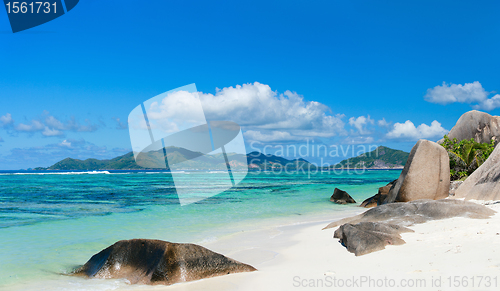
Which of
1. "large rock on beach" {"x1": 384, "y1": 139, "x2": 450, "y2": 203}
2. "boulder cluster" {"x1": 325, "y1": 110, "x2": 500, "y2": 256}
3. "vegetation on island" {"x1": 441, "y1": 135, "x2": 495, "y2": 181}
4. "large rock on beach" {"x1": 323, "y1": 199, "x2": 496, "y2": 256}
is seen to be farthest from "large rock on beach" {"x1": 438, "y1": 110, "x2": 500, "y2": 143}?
"large rock on beach" {"x1": 323, "y1": 199, "x2": 496, "y2": 256}

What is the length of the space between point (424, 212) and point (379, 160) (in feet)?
577

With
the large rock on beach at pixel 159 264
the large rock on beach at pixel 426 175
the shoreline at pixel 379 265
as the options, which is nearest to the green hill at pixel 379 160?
the large rock on beach at pixel 426 175

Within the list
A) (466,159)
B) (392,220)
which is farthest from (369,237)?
(466,159)

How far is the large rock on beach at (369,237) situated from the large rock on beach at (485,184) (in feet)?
17.1

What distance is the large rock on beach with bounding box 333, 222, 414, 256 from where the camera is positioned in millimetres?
5219

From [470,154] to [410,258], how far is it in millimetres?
15656

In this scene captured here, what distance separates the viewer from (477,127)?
20.8 meters

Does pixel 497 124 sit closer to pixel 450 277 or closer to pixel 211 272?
pixel 450 277

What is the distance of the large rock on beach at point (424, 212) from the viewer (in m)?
6.69

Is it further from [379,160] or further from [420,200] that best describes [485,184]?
[379,160]

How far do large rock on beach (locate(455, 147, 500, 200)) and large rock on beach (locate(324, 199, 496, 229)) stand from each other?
9.47 ft

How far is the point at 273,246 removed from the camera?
7426 millimetres

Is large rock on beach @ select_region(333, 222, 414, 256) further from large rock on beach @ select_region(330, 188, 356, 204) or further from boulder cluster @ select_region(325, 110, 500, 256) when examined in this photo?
large rock on beach @ select_region(330, 188, 356, 204)

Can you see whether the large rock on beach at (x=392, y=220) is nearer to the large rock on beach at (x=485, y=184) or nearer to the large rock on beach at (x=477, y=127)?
the large rock on beach at (x=485, y=184)
